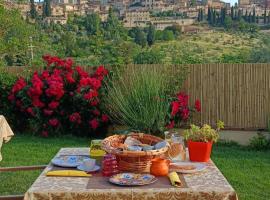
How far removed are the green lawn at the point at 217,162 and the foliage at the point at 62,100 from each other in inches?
12.2

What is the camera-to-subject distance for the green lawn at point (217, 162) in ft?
20.0

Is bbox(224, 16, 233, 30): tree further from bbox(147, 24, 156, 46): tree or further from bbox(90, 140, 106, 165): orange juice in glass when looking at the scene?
bbox(90, 140, 106, 165): orange juice in glass

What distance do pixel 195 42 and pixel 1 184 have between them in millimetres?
15393

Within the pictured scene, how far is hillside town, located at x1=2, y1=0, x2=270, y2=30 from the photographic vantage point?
22000 millimetres

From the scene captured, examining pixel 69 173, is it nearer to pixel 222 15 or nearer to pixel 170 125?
pixel 170 125

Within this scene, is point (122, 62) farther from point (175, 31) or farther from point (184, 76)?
point (175, 31)

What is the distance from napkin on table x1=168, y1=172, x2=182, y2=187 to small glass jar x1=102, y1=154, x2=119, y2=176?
1.13 feet

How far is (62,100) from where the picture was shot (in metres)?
9.97

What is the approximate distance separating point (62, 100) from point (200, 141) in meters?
6.69

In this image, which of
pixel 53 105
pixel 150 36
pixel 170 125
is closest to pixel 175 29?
pixel 150 36

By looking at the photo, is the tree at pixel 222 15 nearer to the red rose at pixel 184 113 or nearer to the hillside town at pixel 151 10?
the hillside town at pixel 151 10

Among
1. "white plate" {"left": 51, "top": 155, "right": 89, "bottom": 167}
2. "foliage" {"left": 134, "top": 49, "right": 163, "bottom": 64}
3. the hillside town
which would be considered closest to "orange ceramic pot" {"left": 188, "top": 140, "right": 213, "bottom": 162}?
"white plate" {"left": 51, "top": 155, "right": 89, "bottom": 167}

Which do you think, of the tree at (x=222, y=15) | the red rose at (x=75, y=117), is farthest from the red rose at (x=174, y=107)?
the tree at (x=222, y=15)

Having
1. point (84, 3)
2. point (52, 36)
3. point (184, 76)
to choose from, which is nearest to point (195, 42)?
point (52, 36)
